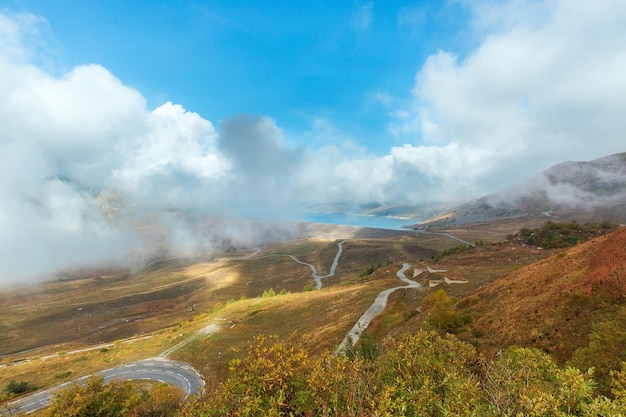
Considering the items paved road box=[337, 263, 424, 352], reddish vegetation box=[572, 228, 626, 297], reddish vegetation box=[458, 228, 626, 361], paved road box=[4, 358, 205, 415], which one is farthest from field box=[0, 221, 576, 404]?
reddish vegetation box=[572, 228, 626, 297]

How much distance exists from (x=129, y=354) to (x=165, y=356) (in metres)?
12.0

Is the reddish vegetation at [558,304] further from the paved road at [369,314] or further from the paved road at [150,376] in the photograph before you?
the paved road at [150,376]

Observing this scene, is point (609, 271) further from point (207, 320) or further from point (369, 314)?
point (207, 320)

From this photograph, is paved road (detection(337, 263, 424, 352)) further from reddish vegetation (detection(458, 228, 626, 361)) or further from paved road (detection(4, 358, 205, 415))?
paved road (detection(4, 358, 205, 415))

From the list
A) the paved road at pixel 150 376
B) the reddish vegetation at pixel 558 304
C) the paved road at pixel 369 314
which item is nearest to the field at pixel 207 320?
the paved road at pixel 369 314

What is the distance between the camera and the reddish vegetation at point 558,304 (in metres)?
22.2

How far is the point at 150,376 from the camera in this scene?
5338cm

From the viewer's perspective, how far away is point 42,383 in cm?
5619

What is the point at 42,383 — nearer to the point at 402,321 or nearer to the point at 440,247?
the point at 402,321

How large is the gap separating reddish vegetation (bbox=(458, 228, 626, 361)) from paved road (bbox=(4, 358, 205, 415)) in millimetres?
44785

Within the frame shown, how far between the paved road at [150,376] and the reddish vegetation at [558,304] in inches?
1763

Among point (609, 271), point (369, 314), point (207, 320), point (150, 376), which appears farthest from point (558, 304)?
point (207, 320)

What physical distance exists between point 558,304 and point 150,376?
64947 mm

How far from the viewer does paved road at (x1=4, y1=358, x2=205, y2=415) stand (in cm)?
4680
